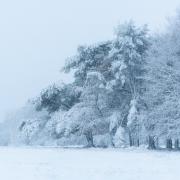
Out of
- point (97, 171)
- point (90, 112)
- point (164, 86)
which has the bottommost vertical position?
point (97, 171)

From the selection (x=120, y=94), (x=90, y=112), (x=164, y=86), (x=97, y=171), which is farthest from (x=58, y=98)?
(x=97, y=171)

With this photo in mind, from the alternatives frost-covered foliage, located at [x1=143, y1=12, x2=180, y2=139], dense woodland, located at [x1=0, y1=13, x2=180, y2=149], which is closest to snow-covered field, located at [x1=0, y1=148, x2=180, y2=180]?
frost-covered foliage, located at [x1=143, y1=12, x2=180, y2=139]

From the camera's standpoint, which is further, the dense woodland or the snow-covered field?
the dense woodland

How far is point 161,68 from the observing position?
1538 inches

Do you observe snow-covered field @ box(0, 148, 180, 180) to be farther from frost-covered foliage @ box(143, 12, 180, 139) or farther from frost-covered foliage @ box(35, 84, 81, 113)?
frost-covered foliage @ box(35, 84, 81, 113)

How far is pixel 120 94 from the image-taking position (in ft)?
155

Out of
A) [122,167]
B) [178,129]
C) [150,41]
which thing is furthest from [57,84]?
[122,167]

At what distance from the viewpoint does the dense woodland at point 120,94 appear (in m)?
38.8

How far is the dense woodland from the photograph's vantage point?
38.8m

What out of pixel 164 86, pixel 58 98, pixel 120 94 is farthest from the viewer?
pixel 58 98

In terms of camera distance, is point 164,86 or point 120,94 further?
point 120,94

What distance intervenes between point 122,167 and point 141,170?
5.18 ft

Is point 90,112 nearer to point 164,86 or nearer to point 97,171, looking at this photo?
point 164,86

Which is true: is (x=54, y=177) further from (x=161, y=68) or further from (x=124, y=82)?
(x=124, y=82)
